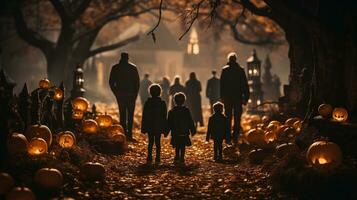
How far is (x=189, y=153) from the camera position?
13977mm

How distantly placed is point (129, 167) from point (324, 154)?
13.8ft

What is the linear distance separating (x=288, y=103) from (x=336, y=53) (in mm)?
6477

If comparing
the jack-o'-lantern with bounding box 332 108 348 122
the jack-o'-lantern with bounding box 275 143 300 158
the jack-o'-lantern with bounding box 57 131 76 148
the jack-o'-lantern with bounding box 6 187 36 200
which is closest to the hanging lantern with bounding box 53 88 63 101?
the jack-o'-lantern with bounding box 57 131 76 148

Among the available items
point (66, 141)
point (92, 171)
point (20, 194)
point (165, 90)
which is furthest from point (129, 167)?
point (165, 90)

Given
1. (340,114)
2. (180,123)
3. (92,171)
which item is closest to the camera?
(92,171)

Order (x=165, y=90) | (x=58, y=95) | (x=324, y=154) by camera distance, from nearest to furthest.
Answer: (x=324, y=154) → (x=58, y=95) → (x=165, y=90)

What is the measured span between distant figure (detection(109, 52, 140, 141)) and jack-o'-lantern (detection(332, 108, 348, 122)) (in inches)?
242

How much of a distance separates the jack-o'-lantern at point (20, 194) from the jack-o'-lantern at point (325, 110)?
6.26 metres

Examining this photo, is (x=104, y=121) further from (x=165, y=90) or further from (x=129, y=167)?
(x=165, y=90)

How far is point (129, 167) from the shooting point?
11.4 meters

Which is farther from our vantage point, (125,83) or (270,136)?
(125,83)

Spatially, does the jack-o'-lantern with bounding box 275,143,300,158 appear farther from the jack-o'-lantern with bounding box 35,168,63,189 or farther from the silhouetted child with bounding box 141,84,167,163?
the jack-o'-lantern with bounding box 35,168,63,189

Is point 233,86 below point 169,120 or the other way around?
the other way around

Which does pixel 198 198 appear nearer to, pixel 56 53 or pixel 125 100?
pixel 125 100
